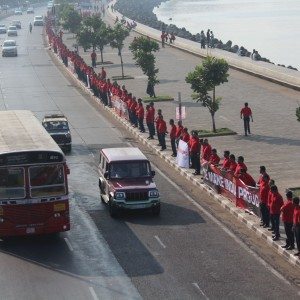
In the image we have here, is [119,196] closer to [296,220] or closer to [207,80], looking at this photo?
[296,220]

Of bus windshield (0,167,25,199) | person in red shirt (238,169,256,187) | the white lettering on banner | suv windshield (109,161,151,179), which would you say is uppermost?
bus windshield (0,167,25,199)

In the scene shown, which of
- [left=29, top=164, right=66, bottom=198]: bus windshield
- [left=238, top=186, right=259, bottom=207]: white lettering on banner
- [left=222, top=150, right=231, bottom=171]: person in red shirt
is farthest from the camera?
[left=222, top=150, right=231, bottom=171]: person in red shirt

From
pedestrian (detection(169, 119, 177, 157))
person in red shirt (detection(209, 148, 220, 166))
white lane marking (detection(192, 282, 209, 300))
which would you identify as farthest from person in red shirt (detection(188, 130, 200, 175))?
white lane marking (detection(192, 282, 209, 300))

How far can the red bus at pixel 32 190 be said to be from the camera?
20453mm

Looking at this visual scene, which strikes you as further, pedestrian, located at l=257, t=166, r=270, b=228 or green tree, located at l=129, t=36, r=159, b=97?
green tree, located at l=129, t=36, r=159, b=97

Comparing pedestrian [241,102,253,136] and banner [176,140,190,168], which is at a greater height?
pedestrian [241,102,253,136]

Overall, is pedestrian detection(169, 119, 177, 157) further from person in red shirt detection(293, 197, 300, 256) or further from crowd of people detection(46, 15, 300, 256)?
person in red shirt detection(293, 197, 300, 256)

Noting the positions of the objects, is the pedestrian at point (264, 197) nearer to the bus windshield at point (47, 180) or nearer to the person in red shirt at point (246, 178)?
the person in red shirt at point (246, 178)

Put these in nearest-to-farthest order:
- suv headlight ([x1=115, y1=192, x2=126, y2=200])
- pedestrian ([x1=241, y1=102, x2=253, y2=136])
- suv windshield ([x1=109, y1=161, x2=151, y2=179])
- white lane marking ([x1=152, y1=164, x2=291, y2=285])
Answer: white lane marking ([x1=152, y1=164, x2=291, y2=285])
suv headlight ([x1=115, y1=192, x2=126, y2=200])
suv windshield ([x1=109, y1=161, x2=151, y2=179])
pedestrian ([x1=241, y1=102, x2=253, y2=136])

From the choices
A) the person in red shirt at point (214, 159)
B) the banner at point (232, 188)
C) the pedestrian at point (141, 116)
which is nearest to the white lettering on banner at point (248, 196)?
the banner at point (232, 188)

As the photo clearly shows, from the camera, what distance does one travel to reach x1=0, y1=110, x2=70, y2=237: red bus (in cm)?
2045

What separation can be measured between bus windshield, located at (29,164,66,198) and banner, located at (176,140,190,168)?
9.31 meters

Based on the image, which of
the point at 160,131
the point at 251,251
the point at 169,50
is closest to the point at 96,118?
the point at 160,131

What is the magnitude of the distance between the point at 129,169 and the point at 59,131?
35.4ft
